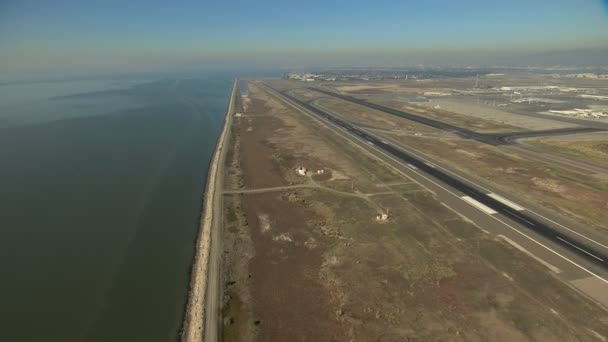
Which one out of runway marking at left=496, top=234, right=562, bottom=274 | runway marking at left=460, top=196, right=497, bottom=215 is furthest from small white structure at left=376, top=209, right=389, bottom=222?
runway marking at left=460, top=196, right=497, bottom=215

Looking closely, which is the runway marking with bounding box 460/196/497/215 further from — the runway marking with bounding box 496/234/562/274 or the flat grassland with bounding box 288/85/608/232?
the flat grassland with bounding box 288/85/608/232

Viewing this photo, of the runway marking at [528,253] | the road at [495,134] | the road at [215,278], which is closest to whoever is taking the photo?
the road at [215,278]

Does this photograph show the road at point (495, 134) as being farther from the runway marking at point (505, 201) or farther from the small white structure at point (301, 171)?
the small white structure at point (301, 171)

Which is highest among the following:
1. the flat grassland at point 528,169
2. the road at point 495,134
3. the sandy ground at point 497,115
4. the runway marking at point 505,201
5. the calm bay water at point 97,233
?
the sandy ground at point 497,115

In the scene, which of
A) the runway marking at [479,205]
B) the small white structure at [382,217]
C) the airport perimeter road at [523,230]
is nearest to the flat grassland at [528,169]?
the airport perimeter road at [523,230]

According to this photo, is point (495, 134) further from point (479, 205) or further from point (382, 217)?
point (382, 217)

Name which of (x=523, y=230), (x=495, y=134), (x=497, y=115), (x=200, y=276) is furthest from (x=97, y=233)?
(x=497, y=115)
